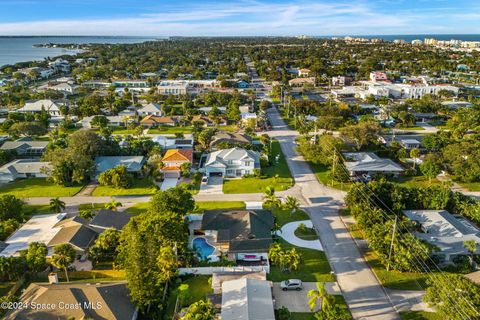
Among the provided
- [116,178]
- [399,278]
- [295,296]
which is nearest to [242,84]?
[116,178]

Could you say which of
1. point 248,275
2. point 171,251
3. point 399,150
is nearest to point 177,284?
point 171,251

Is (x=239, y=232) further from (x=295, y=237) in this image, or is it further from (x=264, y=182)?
(x=264, y=182)

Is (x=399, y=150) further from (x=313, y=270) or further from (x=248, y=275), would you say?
(x=248, y=275)

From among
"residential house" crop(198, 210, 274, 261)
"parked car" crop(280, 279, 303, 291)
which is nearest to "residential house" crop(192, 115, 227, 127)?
"residential house" crop(198, 210, 274, 261)

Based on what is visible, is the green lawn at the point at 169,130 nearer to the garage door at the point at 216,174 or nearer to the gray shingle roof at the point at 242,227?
the garage door at the point at 216,174

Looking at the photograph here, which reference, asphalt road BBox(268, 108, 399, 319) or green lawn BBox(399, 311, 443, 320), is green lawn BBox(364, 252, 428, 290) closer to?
asphalt road BBox(268, 108, 399, 319)
